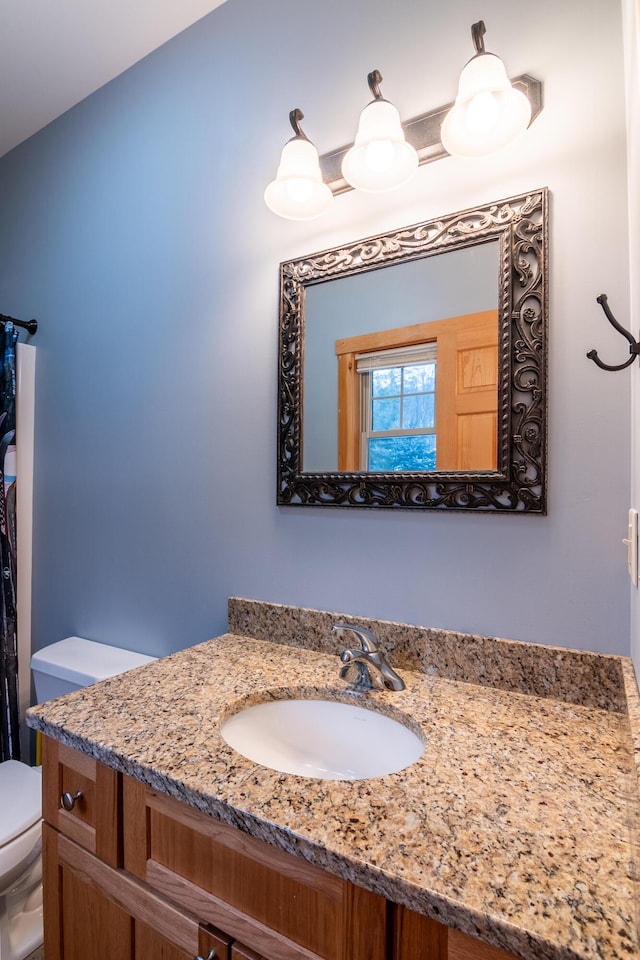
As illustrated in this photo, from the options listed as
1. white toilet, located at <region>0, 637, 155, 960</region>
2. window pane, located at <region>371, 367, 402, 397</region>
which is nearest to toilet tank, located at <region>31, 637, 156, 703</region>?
white toilet, located at <region>0, 637, 155, 960</region>

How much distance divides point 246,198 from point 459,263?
68 cm

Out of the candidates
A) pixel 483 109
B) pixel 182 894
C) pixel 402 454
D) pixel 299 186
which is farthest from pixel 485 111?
pixel 182 894

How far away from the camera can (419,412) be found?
110cm

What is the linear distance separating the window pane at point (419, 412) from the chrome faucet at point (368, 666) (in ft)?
1.51

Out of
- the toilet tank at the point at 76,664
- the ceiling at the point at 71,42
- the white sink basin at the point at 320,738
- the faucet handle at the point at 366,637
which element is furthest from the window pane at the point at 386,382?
the ceiling at the point at 71,42

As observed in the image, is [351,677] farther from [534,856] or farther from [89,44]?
[89,44]

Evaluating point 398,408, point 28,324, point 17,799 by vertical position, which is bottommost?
point 17,799

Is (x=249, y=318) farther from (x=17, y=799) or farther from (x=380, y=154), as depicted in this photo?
(x=17, y=799)

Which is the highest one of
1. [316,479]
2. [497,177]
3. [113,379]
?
[497,177]

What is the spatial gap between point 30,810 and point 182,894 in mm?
896

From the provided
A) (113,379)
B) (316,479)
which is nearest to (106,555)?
(113,379)

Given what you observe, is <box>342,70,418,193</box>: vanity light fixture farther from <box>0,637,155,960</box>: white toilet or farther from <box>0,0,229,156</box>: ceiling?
<box>0,637,155,960</box>: white toilet

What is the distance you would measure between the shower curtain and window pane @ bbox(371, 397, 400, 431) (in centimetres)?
144

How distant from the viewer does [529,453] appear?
0.98 metres
